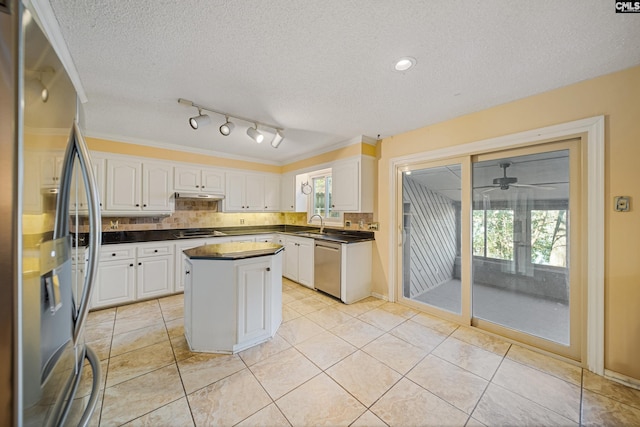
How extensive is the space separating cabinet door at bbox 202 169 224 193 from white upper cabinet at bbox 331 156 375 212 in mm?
2129

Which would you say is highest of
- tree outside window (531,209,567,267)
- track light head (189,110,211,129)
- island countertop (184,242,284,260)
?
track light head (189,110,211,129)

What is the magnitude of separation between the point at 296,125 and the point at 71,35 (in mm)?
1992

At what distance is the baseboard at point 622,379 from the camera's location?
1748 mm

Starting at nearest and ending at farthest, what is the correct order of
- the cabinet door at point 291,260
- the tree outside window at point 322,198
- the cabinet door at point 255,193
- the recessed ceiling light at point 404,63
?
the recessed ceiling light at point 404,63 < the cabinet door at point 291,260 < the tree outside window at point 322,198 < the cabinet door at point 255,193

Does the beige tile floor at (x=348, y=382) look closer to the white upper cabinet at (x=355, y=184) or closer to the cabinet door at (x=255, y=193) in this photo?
the white upper cabinet at (x=355, y=184)

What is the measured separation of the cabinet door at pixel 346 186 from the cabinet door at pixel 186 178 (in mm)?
2343

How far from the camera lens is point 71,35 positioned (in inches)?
58.9

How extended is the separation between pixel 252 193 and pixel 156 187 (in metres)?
1.60

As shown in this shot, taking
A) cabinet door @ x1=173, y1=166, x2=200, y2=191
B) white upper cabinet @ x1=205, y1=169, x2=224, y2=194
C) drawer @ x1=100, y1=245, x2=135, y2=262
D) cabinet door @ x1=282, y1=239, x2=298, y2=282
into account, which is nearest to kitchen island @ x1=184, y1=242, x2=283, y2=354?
drawer @ x1=100, y1=245, x2=135, y2=262

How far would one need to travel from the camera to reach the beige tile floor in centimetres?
151

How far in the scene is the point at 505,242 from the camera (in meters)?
2.49

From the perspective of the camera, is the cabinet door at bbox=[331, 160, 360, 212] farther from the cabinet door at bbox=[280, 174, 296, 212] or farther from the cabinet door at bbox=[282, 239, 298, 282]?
the cabinet door at bbox=[280, 174, 296, 212]

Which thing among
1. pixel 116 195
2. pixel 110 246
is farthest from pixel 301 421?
pixel 116 195

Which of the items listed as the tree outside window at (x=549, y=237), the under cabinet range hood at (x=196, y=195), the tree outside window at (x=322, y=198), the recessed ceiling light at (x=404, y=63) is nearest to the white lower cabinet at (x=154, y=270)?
the under cabinet range hood at (x=196, y=195)
